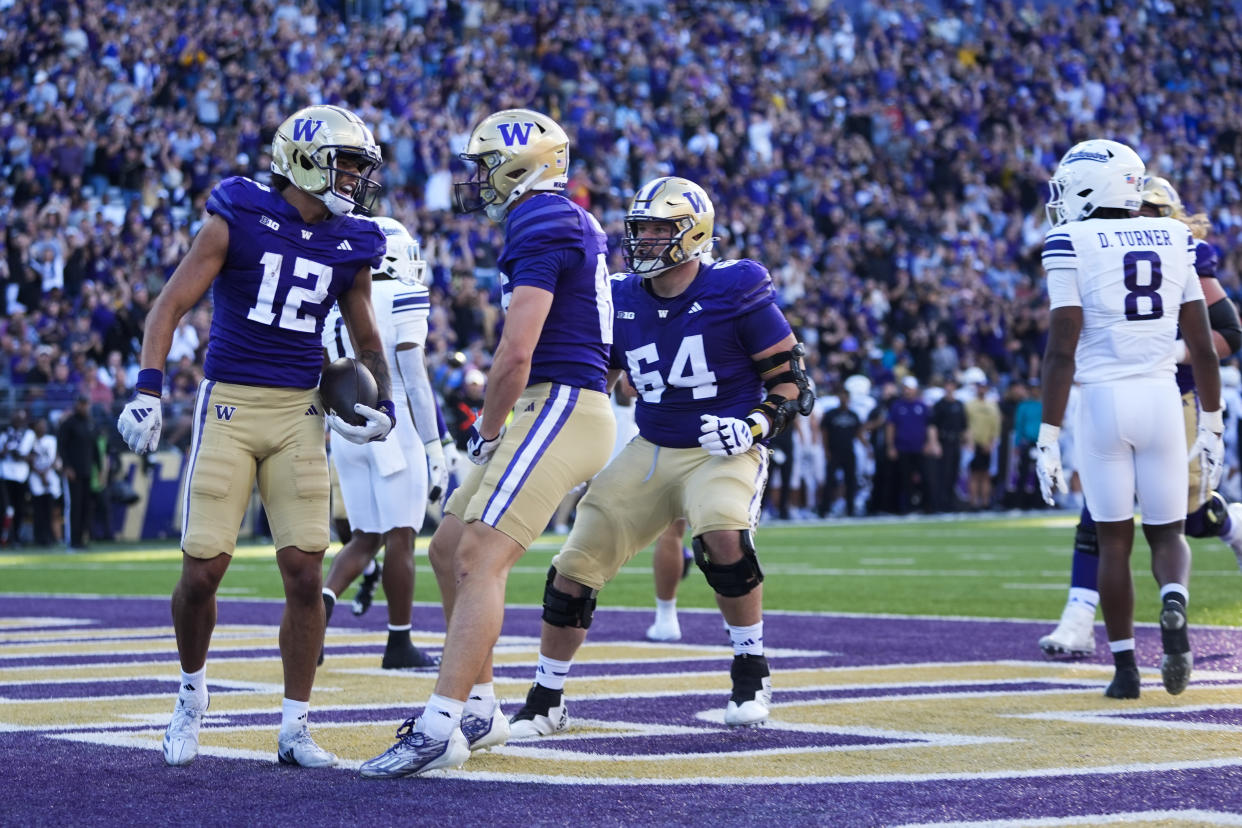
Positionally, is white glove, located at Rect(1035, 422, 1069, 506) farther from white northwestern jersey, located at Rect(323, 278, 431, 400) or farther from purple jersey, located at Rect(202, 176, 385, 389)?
white northwestern jersey, located at Rect(323, 278, 431, 400)

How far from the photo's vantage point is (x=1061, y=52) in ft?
111

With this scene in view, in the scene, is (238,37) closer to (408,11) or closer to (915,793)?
(408,11)

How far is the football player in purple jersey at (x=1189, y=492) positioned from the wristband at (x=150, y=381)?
3937mm

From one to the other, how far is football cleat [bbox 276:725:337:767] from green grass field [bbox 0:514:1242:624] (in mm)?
5548

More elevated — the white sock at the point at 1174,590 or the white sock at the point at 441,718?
the white sock at the point at 1174,590

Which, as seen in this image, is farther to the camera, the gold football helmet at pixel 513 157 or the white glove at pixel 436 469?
the white glove at pixel 436 469

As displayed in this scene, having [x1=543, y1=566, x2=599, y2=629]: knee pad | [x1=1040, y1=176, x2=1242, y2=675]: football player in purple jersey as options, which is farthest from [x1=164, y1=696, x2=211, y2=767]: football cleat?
[x1=1040, y1=176, x2=1242, y2=675]: football player in purple jersey

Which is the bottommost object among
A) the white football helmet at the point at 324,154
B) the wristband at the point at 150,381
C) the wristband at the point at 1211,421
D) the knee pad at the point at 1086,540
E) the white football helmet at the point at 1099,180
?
the knee pad at the point at 1086,540

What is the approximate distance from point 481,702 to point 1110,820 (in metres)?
1.98

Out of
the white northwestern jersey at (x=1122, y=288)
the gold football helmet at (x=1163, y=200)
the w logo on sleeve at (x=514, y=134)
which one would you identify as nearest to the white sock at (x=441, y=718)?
the w logo on sleeve at (x=514, y=134)

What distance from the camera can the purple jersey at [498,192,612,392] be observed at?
493cm

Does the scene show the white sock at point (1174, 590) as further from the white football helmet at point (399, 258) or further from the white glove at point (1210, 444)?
the white football helmet at point (399, 258)

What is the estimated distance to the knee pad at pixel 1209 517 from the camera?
7551 millimetres

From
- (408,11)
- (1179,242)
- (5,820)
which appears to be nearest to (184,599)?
(5,820)
